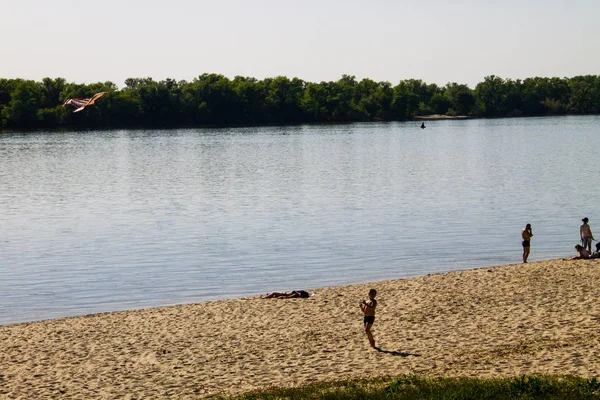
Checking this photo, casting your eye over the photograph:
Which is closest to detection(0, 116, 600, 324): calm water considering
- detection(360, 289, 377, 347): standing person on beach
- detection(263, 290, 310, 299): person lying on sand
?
detection(263, 290, 310, 299): person lying on sand

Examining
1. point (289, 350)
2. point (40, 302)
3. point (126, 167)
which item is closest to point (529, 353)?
point (289, 350)

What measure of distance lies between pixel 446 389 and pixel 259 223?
1193 inches

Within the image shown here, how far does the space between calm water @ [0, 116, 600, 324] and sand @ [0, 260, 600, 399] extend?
12.8ft

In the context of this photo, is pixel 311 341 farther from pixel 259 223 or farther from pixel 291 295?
pixel 259 223

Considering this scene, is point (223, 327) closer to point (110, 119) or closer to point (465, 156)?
point (465, 156)

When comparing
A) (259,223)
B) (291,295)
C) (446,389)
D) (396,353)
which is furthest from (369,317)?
(259,223)

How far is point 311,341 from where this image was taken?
18797mm

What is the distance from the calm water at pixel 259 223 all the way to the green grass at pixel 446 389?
12352 mm

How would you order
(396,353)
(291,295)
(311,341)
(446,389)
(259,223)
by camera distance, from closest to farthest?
(446,389)
(396,353)
(311,341)
(291,295)
(259,223)

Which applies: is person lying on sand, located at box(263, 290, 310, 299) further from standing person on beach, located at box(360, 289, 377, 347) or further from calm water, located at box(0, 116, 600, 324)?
standing person on beach, located at box(360, 289, 377, 347)

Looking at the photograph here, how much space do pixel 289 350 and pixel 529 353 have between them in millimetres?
5187

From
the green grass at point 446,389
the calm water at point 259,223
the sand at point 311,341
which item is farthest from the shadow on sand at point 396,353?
the calm water at point 259,223

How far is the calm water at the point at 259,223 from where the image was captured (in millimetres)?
29078

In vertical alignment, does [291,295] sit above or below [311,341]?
below
